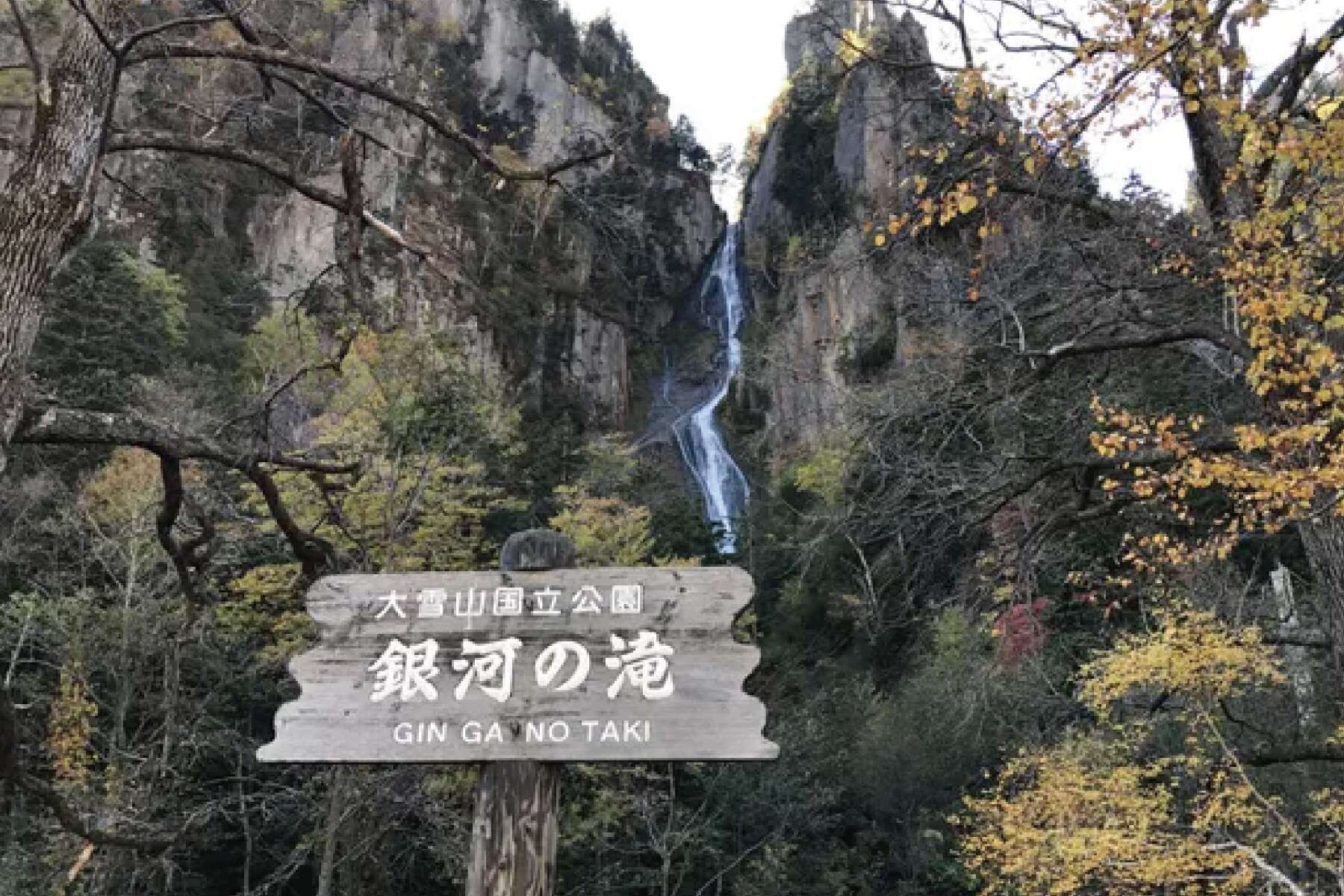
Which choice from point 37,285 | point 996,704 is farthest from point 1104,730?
point 37,285

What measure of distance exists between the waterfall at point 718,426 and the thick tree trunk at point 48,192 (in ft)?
66.9

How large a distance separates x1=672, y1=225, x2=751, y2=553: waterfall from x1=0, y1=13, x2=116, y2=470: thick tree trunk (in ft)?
66.9

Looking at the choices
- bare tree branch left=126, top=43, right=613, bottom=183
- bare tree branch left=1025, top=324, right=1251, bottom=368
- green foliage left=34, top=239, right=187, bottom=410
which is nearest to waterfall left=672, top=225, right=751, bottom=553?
green foliage left=34, top=239, right=187, bottom=410

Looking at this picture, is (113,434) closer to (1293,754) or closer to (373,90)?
(373,90)

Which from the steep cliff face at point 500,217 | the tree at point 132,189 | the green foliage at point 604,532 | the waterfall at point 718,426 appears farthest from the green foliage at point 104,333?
the tree at point 132,189

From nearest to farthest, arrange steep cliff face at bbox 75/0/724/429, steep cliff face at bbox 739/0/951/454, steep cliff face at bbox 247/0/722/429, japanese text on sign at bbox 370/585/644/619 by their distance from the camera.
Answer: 1. japanese text on sign at bbox 370/585/644/619
2. steep cliff face at bbox 75/0/724/429
3. steep cliff face at bbox 739/0/951/454
4. steep cliff face at bbox 247/0/722/429

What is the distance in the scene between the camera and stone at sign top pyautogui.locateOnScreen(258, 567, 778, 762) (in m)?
2.29

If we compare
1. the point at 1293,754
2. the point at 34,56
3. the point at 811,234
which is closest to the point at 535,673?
the point at 34,56

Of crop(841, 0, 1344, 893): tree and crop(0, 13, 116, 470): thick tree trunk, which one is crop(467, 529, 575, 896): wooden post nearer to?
crop(0, 13, 116, 470): thick tree trunk

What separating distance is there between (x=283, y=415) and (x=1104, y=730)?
45.8 ft

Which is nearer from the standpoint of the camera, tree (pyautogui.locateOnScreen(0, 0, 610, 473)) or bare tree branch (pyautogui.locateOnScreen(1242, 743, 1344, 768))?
tree (pyautogui.locateOnScreen(0, 0, 610, 473))

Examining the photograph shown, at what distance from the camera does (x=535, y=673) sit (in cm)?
238

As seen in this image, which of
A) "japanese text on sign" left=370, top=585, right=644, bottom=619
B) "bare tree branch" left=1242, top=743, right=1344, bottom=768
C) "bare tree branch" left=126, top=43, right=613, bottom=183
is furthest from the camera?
"bare tree branch" left=1242, top=743, right=1344, bottom=768

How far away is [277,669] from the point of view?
12617mm
